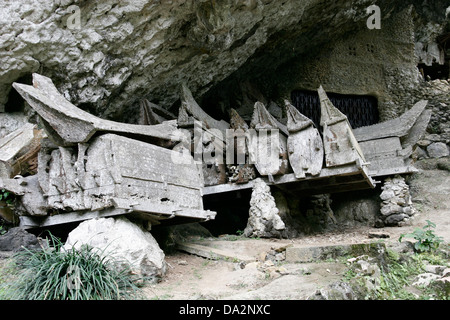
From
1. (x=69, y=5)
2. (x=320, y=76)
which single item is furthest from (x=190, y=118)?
(x=320, y=76)

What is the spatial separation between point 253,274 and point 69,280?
2696 millimetres

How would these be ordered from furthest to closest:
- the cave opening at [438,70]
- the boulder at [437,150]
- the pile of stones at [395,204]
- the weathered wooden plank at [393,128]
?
the cave opening at [438,70], the boulder at [437,150], the weathered wooden plank at [393,128], the pile of stones at [395,204]

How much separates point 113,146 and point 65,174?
0.95 m

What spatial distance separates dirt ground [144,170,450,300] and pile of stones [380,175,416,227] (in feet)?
0.81

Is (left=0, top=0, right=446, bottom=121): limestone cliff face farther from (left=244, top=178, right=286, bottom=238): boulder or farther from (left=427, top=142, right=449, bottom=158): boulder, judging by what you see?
(left=427, top=142, right=449, bottom=158): boulder

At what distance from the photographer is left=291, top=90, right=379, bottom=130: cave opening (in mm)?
16094

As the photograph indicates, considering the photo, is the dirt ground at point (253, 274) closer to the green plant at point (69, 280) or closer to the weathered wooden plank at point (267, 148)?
the green plant at point (69, 280)

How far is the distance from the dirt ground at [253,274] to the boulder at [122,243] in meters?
0.26

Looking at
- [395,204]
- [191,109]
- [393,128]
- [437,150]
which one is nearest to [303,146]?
[191,109]

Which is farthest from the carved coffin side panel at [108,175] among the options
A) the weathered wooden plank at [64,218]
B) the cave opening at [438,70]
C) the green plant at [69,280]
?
the cave opening at [438,70]

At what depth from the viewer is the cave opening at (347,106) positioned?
1609 cm

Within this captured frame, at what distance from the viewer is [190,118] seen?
31.5 feet

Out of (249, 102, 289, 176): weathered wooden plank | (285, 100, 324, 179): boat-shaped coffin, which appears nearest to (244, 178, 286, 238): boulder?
(249, 102, 289, 176): weathered wooden plank
